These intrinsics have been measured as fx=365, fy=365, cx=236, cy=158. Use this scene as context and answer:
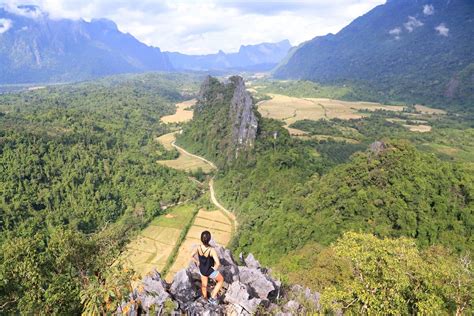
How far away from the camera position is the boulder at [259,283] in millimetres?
18156

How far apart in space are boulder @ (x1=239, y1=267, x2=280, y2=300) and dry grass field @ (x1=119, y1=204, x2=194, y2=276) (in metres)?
25.4

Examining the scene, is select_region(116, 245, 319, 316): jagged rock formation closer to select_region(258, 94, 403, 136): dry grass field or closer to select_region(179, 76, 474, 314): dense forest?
select_region(179, 76, 474, 314): dense forest

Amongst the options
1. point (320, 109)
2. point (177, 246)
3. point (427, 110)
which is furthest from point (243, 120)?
point (427, 110)

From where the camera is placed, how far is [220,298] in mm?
15656

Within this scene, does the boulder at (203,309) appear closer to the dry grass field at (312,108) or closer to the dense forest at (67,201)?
the dense forest at (67,201)

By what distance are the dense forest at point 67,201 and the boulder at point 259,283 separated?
672cm

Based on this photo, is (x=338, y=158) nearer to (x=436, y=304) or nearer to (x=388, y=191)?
(x=388, y=191)

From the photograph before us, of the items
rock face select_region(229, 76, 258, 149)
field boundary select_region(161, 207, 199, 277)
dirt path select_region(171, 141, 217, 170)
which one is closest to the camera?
field boundary select_region(161, 207, 199, 277)

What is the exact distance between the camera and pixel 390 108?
152 m

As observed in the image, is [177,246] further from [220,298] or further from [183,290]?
[220,298]

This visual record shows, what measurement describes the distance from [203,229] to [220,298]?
40503 millimetres

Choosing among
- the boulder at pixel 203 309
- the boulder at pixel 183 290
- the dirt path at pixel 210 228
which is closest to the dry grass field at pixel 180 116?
the dirt path at pixel 210 228

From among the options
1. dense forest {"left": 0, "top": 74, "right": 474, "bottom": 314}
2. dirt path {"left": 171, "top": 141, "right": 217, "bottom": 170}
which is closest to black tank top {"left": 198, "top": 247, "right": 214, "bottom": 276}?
dense forest {"left": 0, "top": 74, "right": 474, "bottom": 314}

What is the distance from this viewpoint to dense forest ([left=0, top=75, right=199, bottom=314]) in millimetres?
18516
